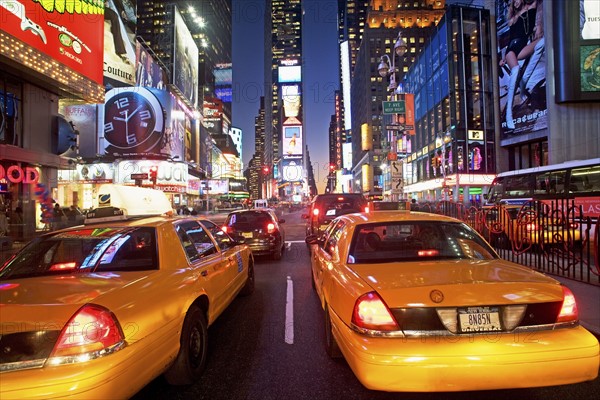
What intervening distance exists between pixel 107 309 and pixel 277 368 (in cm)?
189

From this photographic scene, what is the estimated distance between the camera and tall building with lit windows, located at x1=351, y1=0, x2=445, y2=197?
349 ft

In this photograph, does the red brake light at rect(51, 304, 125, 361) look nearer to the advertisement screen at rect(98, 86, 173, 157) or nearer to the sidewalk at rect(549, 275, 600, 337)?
the sidewalk at rect(549, 275, 600, 337)

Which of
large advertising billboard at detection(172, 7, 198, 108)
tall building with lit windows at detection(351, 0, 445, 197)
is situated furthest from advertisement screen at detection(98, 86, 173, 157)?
tall building with lit windows at detection(351, 0, 445, 197)

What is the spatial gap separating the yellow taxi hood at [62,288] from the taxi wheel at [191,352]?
2.21 ft

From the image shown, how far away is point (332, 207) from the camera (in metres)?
11.9

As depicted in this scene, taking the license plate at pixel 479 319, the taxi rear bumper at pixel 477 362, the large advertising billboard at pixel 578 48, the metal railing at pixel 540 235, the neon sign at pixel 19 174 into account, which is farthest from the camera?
the large advertising billboard at pixel 578 48

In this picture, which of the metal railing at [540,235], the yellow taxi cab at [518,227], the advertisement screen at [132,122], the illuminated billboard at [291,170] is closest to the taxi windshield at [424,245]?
the metal railing at [540,235]

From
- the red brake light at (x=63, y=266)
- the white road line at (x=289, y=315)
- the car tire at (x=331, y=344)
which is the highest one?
the red brake light at (x=63, y=266)

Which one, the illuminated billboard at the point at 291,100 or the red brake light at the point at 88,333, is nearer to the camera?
the red brake light at the point at 88,333

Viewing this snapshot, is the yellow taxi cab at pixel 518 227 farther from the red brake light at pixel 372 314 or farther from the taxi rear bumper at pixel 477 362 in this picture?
the red brake light at pixel 372 314

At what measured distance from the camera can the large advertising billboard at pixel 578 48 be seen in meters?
26.6

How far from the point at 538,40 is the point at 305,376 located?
37741 millimetres

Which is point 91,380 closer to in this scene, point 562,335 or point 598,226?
point 562,335

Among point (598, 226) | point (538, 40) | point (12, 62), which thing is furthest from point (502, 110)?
point (12, 62)
